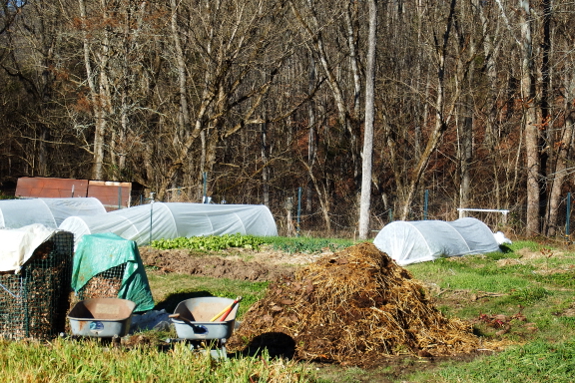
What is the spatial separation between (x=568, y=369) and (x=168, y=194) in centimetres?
2151

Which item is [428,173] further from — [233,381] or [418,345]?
[233,381]

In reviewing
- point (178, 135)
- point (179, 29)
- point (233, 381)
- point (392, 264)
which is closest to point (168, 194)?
point (178, 135)

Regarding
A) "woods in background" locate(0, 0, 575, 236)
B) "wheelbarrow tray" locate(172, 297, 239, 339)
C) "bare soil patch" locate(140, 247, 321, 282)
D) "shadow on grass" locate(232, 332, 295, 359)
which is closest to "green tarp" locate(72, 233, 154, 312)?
"shadow on grass" locate(232, 332, 295, 359)

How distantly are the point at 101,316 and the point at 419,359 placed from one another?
3847 mm

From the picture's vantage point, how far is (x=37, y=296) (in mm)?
8117

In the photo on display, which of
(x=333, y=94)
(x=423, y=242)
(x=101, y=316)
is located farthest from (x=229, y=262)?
(x=333, y=94)

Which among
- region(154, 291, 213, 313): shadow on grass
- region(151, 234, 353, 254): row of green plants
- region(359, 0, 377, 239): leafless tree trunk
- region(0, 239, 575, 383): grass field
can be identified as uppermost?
region(359, 0, 377, 239): leafless tree trunk

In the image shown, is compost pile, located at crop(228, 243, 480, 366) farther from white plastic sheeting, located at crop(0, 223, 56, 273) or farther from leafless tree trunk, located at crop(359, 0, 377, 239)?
leafless tree trunk, located at crop(359, 0, 377, 239)

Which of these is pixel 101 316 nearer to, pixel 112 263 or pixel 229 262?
pixel 112 263

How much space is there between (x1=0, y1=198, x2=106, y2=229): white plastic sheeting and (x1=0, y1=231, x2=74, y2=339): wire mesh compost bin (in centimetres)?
1001

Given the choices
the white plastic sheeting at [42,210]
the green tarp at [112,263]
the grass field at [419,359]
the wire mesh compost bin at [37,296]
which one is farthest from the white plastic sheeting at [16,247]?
the white plastic sheeting at [42,210]

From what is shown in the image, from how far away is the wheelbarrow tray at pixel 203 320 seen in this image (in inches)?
261

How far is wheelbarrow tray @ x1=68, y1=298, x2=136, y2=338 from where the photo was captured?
6.70 m

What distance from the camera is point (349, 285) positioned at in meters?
8.55
